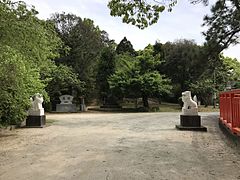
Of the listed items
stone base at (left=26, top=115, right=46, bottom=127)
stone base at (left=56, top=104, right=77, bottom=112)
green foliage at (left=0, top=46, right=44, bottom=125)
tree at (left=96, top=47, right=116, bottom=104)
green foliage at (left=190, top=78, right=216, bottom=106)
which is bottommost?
stone base at (left=26, top=115, right=46, bottom=127)

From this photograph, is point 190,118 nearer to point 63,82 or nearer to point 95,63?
point 63,82

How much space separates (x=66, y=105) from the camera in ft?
113

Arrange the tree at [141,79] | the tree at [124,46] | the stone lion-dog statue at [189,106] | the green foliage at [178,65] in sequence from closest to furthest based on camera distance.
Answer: the stone lion-dog statue at [189,106]
the tree at [141,79]
the green foliage at [178,65]
the tree at [124,46]

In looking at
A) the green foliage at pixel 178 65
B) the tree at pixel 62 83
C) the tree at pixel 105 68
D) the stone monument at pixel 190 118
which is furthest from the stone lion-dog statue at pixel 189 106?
the green foliage at pixel 178 65

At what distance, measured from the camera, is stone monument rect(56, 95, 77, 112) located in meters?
34.2

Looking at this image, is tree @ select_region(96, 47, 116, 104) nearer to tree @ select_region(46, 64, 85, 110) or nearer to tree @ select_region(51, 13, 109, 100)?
tree @ select_region(51, 13, 109, 100)

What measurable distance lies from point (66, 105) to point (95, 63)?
586 centimetres

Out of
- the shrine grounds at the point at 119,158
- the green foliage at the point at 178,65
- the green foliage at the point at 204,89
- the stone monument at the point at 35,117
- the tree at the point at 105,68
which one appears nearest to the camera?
the shrine grounds at the point at 119,158

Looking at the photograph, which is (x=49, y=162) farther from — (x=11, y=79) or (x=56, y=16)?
(x=56, y=16)

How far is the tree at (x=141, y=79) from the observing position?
33.0 m

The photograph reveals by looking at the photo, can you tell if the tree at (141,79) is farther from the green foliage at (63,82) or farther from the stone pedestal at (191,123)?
the stone pedestal at (191,123)

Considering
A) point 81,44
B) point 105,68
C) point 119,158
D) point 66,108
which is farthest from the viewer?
point 81,44

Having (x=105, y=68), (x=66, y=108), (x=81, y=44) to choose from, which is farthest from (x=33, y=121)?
(x=81, y=44)

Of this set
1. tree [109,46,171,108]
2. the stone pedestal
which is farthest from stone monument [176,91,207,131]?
tree [109,46,171,108]
